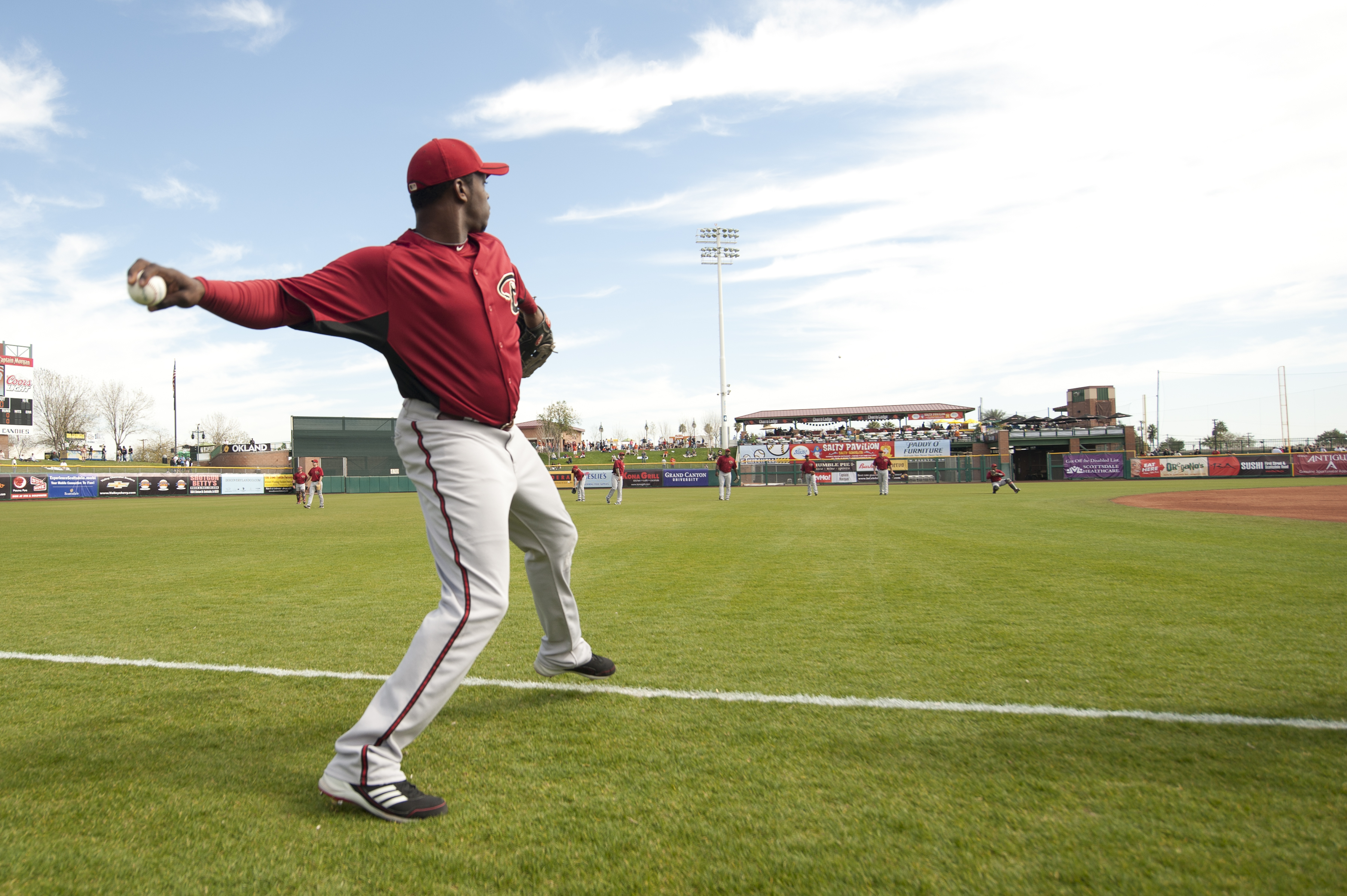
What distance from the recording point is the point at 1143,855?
192 centimetres

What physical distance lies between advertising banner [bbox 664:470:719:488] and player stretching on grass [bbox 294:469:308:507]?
23433mm

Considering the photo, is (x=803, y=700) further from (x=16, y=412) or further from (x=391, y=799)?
(x=16, y=412)

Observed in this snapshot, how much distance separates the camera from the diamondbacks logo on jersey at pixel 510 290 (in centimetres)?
291

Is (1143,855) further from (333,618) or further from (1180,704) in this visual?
(333,618)

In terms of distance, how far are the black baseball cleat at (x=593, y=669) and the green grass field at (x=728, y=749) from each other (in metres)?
0.10

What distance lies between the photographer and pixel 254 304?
2.53 m

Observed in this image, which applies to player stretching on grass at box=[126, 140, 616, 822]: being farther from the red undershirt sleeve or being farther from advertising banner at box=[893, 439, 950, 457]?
advertising banner at box=[893, 439, 950, 457]

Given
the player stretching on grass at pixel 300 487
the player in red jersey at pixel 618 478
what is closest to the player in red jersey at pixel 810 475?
the player in red jersey at pixel 618 478

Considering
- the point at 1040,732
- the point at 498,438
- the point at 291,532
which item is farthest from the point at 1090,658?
the point at 291,532

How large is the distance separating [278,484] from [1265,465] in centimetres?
6089

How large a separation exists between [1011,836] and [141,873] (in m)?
2.38

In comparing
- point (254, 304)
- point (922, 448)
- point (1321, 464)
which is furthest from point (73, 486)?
point (1321, 464)

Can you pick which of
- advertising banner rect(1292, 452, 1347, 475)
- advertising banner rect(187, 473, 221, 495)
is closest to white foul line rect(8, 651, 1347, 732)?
advertising banner rect(187, 473, 221, 495)

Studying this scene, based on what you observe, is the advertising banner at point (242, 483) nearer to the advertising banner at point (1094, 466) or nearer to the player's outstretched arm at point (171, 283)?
the player's outstretched arm at point (171, 283)
